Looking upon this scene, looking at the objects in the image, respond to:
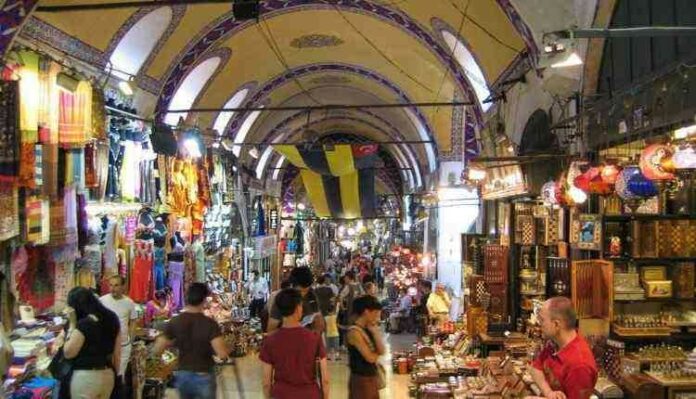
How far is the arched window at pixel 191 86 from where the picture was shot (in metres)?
11.0

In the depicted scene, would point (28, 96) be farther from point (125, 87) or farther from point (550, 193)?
point (550, 193)

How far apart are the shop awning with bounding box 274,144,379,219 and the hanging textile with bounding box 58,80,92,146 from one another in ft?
16.5

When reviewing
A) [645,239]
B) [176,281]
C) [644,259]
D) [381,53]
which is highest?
[381,53]

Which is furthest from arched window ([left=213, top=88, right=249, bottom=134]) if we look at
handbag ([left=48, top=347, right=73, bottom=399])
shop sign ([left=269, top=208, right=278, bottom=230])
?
handbag ([left=48, top=347, right=73, bottom=399])

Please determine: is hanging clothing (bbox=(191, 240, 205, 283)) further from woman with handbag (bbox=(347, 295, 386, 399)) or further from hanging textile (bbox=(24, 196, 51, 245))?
woman with handbag (bbox=(347, 295, 386, 399))

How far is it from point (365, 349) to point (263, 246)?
578 inches

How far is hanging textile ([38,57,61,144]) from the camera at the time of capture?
611 cm

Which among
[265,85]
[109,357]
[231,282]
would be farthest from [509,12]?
[231,282]

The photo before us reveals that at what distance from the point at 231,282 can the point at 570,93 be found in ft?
32.7

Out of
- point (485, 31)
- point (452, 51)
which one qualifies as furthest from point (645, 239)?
point (452, 51)

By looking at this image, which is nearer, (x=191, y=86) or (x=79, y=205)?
(x=79, y=205)

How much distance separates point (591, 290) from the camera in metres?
5.96

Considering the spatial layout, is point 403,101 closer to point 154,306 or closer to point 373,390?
point 154,306

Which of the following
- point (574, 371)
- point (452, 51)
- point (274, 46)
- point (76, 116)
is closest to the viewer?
point (574, 371)
